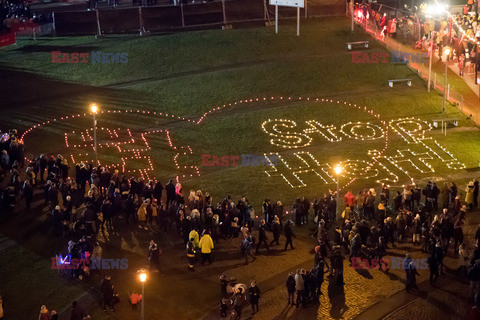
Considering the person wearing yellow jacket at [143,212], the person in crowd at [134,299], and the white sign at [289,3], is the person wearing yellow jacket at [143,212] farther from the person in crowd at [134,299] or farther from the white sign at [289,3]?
the white sign at [289,3]

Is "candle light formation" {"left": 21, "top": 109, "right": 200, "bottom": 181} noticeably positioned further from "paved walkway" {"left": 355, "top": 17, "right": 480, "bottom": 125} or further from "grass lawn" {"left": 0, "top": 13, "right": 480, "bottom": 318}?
"paved walkway" {"left": 355, "top": 17, "right": 480, "bottom": 125}

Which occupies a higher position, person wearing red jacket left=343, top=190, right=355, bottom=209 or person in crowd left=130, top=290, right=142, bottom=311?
person wearing red jacket left=343, top=190, right=355, bottom=209

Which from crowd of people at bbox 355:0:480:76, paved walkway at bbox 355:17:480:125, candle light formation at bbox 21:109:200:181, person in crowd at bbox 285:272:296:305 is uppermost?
crowd of people at bbox 355:0:480:76

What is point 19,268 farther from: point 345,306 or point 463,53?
point 463,53

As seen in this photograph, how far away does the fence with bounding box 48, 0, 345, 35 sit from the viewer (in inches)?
2559

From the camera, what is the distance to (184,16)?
6519 centimetres

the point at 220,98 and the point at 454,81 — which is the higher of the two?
the point at 454,81

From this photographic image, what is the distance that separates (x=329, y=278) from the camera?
34.8 meters

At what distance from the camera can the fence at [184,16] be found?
65.0 metres

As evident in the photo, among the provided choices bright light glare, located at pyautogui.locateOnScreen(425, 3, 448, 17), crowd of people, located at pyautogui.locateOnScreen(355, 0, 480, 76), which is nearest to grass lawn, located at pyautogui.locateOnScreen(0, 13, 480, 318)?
crowd of people, located at pyautogui.locateOnScreen(355, 0, 480, 76)

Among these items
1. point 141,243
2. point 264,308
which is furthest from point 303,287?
point 141,243

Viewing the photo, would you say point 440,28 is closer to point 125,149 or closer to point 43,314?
point 125,149

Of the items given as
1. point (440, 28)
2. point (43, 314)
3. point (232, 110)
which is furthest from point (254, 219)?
point (440, 28)

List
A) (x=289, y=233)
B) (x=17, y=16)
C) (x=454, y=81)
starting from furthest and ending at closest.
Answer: (x=17, y=16) → (x=454, y=81) → (x=289, y=233)
